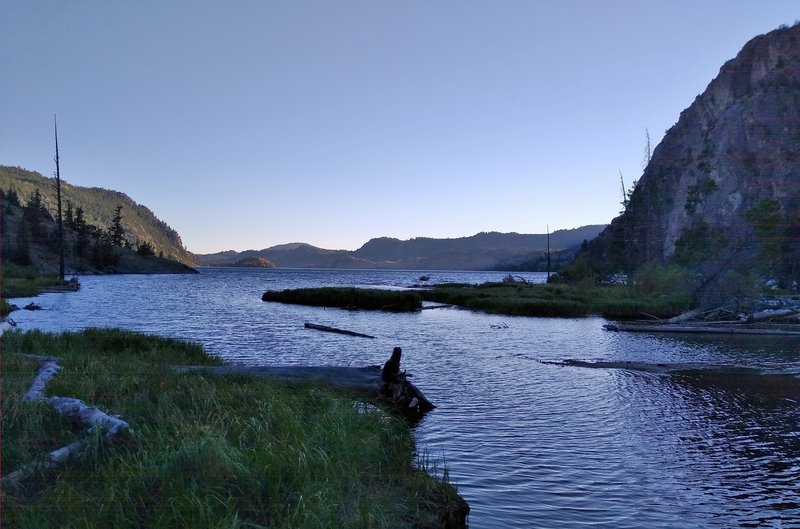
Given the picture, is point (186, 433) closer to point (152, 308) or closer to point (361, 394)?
point (361, 394)

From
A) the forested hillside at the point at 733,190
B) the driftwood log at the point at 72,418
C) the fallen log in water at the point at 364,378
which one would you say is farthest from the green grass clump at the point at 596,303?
the driftwood log at the point at 72,418

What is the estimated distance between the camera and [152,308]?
54.0m

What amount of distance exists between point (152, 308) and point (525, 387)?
44453 mm

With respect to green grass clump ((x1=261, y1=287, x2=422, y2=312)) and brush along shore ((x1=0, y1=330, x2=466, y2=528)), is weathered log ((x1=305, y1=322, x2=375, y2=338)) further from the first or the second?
green grass clump ((x1=261, y1=287, x2=422, y2=312))

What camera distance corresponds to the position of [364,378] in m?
15.3

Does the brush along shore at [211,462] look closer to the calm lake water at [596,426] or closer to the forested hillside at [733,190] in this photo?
the calm lake water at [596,426]

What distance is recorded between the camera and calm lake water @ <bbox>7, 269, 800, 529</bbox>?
32.0 ft

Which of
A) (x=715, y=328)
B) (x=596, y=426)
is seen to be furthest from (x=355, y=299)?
(x=596, y=426)

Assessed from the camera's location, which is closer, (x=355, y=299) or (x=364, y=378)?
(x=364, y=378)

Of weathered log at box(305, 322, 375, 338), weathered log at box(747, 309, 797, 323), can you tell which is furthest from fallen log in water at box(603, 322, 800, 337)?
weathered log at box(305, 322, 375, 338)

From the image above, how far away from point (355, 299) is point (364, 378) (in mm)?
46123

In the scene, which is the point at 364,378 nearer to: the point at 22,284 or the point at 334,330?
the point at 334,330

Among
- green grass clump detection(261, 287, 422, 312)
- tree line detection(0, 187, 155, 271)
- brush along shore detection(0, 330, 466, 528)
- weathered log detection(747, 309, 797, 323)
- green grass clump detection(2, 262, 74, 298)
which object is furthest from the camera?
tree line detection(0, 187, 155, 271)

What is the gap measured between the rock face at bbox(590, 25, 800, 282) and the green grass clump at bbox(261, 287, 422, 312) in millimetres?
31180
